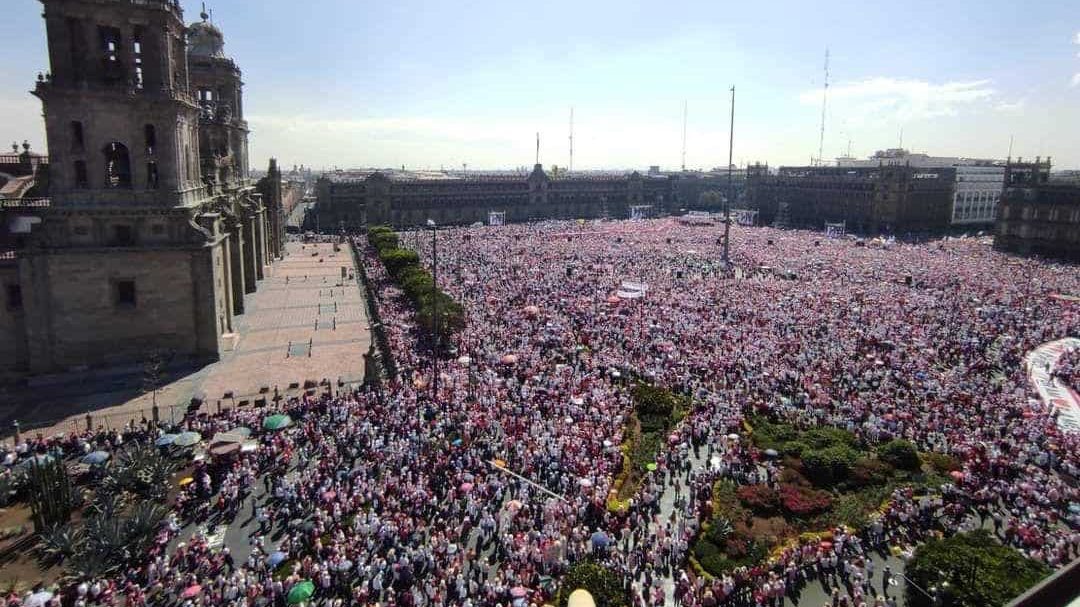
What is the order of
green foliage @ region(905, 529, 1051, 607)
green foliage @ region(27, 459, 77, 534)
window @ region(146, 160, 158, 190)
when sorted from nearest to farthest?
green foliage @ region(905, 529, 1051, 607) → green foliage @ region(27, 459, 77, 534) → window @ region(146, 160, 158, 190)

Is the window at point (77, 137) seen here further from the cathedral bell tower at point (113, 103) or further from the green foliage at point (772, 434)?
the green foliage at point (772, 434)

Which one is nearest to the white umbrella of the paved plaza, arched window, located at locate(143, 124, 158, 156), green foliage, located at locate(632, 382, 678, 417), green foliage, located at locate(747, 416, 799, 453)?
the paved plaza

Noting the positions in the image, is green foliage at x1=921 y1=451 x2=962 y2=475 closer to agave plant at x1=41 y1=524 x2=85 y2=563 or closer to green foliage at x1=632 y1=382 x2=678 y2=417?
green foliage at x1=632 y1=382 x2=678 y2=417

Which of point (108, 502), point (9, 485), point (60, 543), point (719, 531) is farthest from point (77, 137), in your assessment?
point (719, 531)

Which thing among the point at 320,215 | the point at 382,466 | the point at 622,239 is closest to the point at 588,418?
the point at 382,466

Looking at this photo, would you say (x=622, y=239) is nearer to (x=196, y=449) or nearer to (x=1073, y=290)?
(x=1073, y=290)

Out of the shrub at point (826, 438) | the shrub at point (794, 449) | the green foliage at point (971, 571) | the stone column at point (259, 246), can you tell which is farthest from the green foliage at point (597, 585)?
the stone column at point (259, 246)
